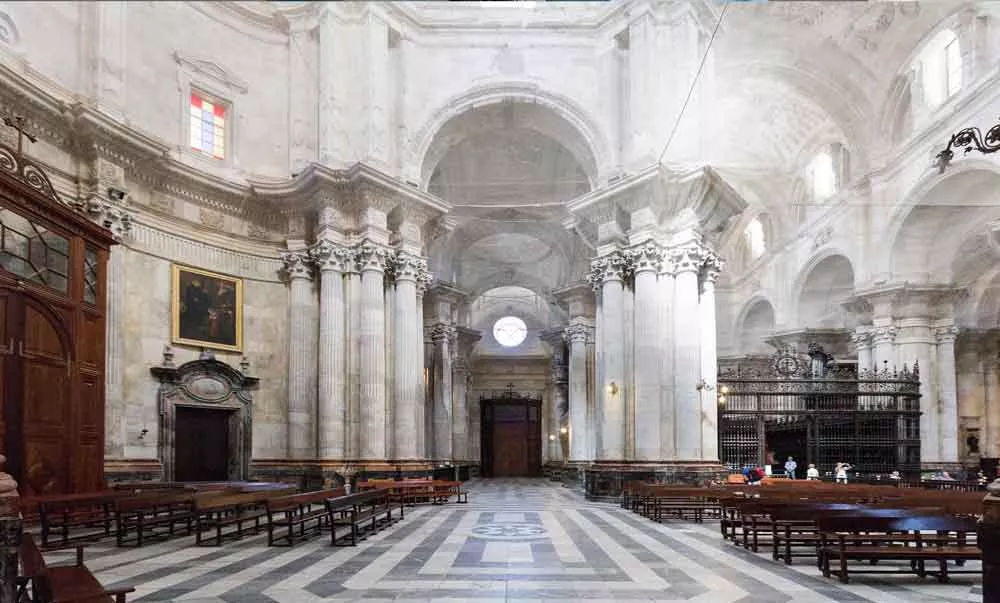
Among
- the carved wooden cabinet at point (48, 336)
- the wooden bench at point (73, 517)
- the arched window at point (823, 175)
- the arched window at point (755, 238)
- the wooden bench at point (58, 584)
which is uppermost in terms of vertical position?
the arched window at point (823, 175)

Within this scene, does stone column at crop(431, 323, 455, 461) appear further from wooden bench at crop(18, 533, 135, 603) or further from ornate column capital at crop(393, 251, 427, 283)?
wooden bench at crop(18, 533, 135, 603)

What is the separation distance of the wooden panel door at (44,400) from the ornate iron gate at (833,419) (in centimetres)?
1604

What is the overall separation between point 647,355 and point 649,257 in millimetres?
2484

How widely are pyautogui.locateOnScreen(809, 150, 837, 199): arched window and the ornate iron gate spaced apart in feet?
26.2

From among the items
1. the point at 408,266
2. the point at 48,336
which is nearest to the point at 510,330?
the point at 408,266

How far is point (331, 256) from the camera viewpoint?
67.3 feet

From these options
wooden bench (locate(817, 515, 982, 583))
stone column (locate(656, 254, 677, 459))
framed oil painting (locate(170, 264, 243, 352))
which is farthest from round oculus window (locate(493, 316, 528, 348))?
wooden bench (locate(817, 515, 982, 583))

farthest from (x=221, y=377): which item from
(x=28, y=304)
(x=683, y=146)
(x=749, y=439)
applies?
(x=749, y=439)

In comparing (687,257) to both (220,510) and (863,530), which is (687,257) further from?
(220,510)

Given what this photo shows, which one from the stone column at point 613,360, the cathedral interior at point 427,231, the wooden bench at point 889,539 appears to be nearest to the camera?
the wooden bench at point 889,539

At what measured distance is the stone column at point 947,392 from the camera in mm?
25266

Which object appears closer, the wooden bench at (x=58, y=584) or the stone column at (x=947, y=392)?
the wooden bench at (x=58, y=584)

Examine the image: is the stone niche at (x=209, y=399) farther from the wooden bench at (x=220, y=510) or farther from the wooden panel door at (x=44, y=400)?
the wooden bench at (x=220, y=510)

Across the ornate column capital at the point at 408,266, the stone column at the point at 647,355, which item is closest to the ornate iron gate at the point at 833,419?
the stone column at the point at 647,355
